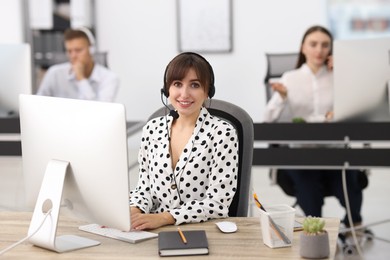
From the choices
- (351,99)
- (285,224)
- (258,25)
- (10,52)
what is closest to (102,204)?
(285,224)

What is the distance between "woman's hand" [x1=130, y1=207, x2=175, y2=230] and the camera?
2.53 m

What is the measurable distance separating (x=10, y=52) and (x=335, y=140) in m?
1.86

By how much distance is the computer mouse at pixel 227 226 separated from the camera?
2.48m

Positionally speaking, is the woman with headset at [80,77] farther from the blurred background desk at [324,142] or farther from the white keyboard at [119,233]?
the white keyboard at [119,233]

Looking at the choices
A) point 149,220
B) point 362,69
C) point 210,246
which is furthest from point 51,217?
point 362,69

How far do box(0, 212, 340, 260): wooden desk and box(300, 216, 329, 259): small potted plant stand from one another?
3cm

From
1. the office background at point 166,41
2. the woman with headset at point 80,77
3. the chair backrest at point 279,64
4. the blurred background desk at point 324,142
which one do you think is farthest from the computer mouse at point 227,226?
the office background at point 166,41

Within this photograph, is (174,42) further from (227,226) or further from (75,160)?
(75,160)


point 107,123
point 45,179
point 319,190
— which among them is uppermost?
point 107,123

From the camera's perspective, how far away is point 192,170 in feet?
9.17

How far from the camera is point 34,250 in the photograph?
240 centimetres

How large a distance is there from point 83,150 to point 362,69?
1.99 m

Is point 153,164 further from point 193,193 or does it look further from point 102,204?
point 102,204

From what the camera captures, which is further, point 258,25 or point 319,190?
point 258,25
